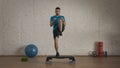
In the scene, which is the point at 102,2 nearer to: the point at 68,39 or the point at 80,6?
the point at 80,6

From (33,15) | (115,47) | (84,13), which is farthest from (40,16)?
(115,47)

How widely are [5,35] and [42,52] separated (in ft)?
3.04

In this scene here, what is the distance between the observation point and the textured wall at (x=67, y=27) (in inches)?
257

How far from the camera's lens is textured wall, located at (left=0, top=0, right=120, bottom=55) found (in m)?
6.52

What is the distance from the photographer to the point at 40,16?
21.5ft

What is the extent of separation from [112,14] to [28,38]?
6.58 feet

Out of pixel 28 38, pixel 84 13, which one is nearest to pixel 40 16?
pixel 28 38

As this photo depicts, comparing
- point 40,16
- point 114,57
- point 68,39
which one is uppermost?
point 40,16

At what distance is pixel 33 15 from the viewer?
6539 millimetres

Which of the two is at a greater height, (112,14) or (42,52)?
(112,14)

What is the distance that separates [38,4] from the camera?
6.53 meters

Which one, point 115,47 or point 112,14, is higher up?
point 112,14

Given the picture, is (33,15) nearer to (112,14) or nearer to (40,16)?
(40,16)

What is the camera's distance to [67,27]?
6586 mm
